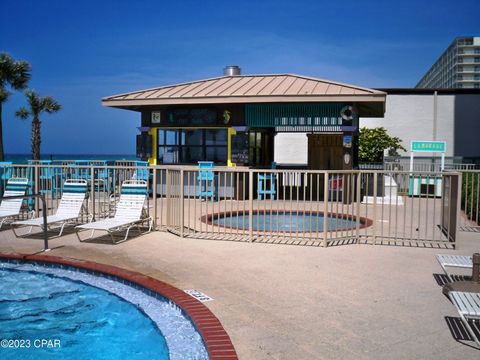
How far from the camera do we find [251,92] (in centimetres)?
1641

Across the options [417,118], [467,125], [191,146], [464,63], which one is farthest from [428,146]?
[464,63]

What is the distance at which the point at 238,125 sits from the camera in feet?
55.0

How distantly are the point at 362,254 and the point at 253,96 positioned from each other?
9.03 m

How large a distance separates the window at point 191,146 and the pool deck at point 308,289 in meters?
8.18

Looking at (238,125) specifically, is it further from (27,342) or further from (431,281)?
(27,342)

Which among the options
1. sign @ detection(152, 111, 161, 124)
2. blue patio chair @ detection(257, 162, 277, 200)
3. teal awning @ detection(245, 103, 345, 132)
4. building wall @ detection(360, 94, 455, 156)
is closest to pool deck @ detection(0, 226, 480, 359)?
blue patio chair @ detection(257, 162, 277, 200)

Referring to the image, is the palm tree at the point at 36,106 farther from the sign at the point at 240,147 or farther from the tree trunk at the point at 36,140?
the sign at the point at 240,147

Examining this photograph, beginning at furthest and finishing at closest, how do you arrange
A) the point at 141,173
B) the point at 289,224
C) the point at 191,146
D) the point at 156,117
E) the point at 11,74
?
the point at 11,74 < the point at 156,117 < the point at 191,146 < the point at 141,173 < the point at 289,224

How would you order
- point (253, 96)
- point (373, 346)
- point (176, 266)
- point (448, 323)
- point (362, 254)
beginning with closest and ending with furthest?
point (373, 346) → point (448, 323) → point (176, 266) → point (362, 254) → point (253, 96)

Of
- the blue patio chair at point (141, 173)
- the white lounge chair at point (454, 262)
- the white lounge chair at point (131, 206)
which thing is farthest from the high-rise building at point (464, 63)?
the white lounge chair at point (454, 262)

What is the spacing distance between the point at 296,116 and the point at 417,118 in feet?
54.9

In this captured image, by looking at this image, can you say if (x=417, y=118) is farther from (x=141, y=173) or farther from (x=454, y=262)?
(x=454, y=262)

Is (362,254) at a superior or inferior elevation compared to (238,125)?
inferior

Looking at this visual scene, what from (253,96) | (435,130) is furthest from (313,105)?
(435,130)
